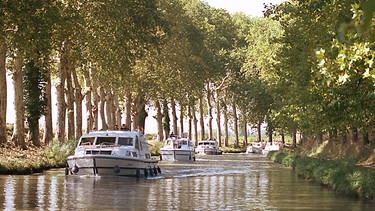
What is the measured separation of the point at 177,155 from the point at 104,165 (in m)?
29.0

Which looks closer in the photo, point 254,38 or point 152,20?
point 152,20

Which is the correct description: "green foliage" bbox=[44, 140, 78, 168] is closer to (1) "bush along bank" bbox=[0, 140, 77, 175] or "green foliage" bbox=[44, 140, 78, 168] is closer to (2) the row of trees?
(1) "bush along bank" bbox=[0, 140, 77, 175]

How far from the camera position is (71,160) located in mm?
34844

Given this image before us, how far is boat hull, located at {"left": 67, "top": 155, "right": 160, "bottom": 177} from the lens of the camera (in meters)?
33.8

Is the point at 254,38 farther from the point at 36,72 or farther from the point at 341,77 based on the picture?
the point at 341,77

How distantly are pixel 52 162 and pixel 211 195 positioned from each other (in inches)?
729

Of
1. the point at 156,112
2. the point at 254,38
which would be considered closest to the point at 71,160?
the point at 156,112

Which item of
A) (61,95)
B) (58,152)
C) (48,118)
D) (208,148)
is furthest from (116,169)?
(208,148)

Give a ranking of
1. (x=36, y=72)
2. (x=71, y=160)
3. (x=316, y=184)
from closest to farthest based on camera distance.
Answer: (x=316, y=184), (x=71, y=160), (x=36, y=72)

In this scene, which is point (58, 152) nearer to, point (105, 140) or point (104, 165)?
point (105, 140)

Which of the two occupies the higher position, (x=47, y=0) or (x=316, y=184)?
(x=47, y=0)

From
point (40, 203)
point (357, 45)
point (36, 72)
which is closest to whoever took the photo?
point (357, 45)

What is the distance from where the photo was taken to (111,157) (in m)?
33.7

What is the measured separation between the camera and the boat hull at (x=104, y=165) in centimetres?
3381
